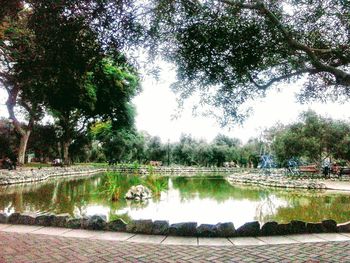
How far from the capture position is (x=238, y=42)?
256 inches

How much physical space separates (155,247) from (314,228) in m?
3.43

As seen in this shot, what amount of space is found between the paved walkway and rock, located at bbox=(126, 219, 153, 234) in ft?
0.70

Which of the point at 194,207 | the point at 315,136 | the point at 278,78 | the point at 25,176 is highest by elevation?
the point at 315,136

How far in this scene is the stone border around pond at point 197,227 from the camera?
693 centimetres

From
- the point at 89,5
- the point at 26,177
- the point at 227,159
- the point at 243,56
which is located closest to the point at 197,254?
the point at 243,56

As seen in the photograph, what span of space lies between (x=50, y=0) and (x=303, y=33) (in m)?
5.18

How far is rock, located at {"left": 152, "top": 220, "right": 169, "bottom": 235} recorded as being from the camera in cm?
703

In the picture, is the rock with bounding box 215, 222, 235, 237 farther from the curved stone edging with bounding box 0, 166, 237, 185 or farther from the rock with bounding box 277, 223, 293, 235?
the curved stone edging with bounding box 0, 166, 237, 185

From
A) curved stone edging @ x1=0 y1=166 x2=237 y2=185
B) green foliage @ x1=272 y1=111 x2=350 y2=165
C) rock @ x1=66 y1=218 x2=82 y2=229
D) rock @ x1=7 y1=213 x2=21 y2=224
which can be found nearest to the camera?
rock @ x1=66 y1=218 x2=82 y2=229

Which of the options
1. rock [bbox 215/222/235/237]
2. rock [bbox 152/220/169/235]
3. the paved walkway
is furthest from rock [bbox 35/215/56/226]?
rock [bbox 215/222/235/237]

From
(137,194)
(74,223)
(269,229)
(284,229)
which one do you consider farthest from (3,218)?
(137,194)

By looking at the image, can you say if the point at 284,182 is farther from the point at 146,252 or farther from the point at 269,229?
the point at 146,252

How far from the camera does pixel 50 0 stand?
16.9ft

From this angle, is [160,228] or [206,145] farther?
[206,145]
